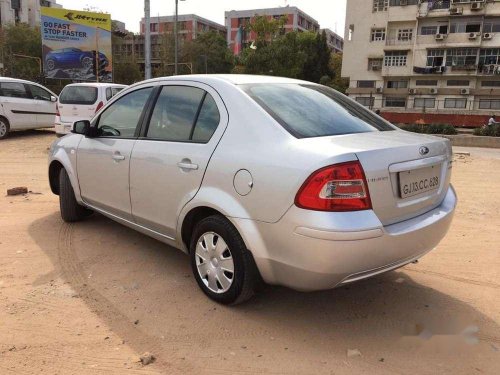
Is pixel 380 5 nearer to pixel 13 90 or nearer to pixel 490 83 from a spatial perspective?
pixel 490 83

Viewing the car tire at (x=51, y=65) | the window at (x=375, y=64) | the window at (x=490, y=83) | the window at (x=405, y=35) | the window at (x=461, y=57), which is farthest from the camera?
the window at (x=375, y=64)

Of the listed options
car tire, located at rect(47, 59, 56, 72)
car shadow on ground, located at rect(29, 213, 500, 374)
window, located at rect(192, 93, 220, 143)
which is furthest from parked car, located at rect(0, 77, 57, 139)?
car tire, located at rect(47, 59, 56, 72)

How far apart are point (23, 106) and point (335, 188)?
Result: 43.1ft

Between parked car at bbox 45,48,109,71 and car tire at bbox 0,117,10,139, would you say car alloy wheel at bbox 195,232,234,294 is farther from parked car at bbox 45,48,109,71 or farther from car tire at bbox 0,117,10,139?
parked car at bbox 45,48,109,71

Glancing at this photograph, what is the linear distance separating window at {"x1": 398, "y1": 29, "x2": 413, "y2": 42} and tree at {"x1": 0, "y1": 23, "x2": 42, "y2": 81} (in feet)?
131

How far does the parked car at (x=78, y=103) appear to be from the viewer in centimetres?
1191

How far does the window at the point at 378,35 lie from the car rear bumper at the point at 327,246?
170ft

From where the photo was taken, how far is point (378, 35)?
50781mm

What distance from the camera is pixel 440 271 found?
4.15 metres

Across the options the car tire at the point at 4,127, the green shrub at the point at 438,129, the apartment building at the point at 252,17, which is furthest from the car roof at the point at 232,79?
the apartment building at the point at 252,17

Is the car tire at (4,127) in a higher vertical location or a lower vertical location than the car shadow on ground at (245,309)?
higher

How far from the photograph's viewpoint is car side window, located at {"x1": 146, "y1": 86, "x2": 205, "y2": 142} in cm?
364

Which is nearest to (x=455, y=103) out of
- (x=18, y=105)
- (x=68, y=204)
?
(x=18, y=105)

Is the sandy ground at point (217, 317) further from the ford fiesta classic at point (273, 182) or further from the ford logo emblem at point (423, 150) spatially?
the ford logo emblem at point (423, 150)
